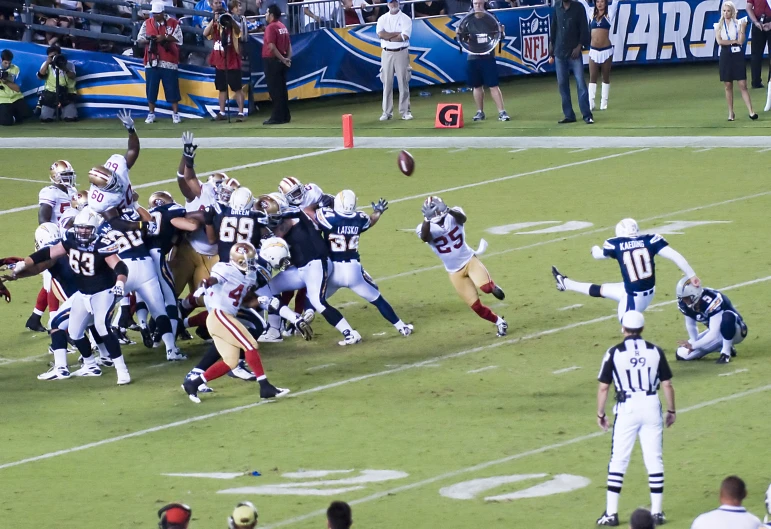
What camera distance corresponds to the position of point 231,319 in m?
12.2

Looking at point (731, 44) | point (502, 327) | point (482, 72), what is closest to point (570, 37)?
point (482, 72)

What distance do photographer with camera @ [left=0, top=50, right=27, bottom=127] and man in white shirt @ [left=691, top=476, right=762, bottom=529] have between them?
877 inches

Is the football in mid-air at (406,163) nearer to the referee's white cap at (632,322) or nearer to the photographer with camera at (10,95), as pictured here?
the referee's white cap at (632,322)

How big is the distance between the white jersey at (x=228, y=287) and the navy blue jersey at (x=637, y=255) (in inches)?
120

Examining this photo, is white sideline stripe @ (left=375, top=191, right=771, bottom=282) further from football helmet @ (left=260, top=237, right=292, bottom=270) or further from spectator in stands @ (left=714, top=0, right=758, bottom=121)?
spectator in stands @ (left=714, top=0, right=758, bottom=121)

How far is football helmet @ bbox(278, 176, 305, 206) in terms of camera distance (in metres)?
14.0

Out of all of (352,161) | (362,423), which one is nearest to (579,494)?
(362,423)

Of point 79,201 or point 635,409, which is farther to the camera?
point 79,201

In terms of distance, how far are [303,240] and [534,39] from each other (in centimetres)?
1845

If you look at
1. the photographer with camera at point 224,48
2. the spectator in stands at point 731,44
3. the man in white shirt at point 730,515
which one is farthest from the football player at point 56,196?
the spectator in stands at point 731,44

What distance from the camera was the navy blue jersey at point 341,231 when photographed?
13.8m

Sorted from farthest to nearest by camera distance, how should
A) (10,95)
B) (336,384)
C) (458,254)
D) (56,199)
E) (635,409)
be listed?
1. (10,95)
2. (56,199)
3. (458,254)
4. (336,384)
5. (635,409)

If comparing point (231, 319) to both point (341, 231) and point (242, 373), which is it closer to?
point (242, 373)

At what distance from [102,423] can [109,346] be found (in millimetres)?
1191
